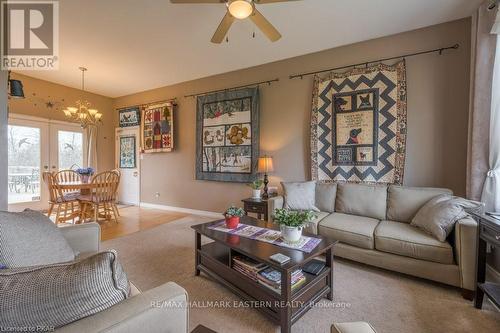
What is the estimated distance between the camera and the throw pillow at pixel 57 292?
0.61 metres

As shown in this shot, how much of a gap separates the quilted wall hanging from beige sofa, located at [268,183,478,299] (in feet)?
1.10

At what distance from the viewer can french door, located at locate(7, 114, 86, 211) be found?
432 cm

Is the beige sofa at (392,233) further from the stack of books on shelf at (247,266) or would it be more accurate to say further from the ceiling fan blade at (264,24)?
the ceiling fan blade at (264,24)

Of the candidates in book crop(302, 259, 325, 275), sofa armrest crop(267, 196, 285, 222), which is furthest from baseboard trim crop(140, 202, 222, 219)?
book crop(302, 259, 325, 275)

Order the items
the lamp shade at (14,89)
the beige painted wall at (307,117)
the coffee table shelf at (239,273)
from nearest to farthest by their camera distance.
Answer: the coffee table shelf at (239,273)
the lamp shade at (14,89)
the beige painted wall at (307,117)

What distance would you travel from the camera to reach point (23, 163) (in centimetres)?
443

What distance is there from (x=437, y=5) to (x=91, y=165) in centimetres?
691

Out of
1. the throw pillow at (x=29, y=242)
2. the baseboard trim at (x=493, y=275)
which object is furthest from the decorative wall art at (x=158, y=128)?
the baseboard trim at (x=493, y=275)

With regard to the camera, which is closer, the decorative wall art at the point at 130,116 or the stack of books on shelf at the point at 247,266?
the stack of books on shelf at the point at 247,266

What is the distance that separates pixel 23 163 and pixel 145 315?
557cm

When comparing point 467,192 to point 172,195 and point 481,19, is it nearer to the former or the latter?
point 481,19

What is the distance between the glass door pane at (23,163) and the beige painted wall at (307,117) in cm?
199

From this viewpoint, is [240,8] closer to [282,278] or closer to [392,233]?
[282,278]

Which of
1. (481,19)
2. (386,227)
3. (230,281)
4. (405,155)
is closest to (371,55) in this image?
(481,19)
